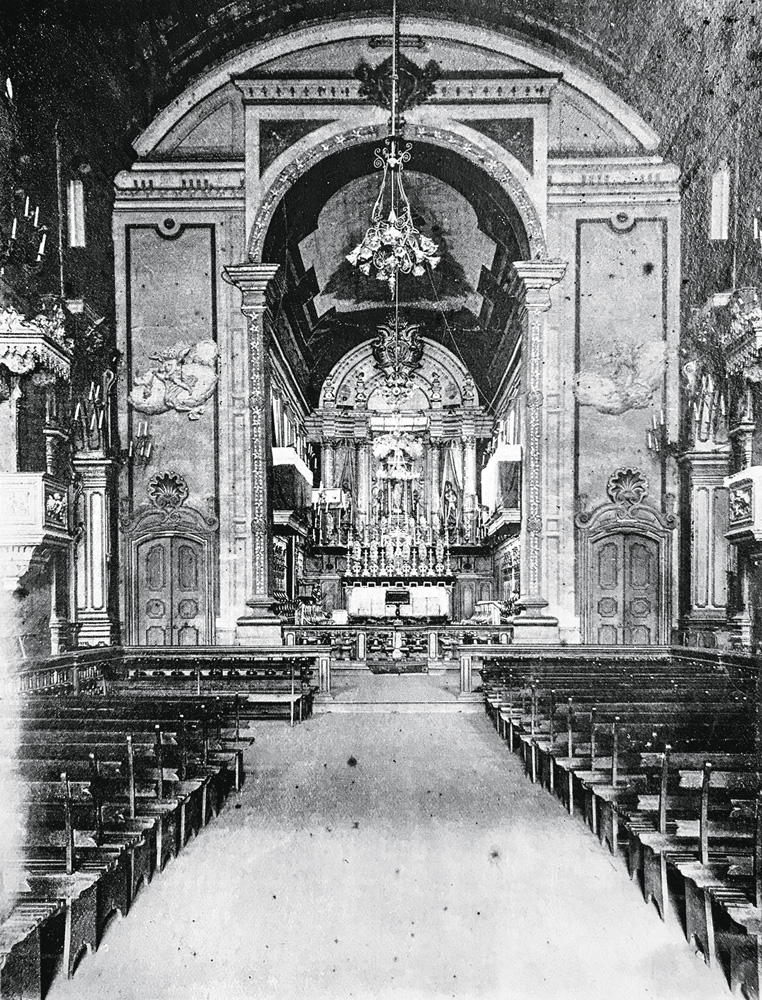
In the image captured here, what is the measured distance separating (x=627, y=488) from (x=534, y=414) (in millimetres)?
1975

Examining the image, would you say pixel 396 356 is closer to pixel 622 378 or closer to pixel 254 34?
pixel 622 378

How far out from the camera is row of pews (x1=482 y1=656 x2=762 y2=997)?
3.66 m

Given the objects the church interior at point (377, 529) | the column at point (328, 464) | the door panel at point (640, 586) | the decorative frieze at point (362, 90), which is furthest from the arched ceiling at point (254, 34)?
the column at point (328, 464)

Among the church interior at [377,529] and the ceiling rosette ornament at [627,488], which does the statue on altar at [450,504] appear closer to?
the church interior at [377,529]

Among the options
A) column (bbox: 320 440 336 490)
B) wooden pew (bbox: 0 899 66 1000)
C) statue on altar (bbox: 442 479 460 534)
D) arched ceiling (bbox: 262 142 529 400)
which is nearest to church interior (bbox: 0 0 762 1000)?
wooden pew (bbox: 0 899 66 1000)

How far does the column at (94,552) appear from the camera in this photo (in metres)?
13.6

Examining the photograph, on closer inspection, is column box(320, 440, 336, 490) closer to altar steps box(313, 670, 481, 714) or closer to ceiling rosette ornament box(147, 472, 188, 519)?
ceiling rosette ornament box(147, 472, 188, 519)

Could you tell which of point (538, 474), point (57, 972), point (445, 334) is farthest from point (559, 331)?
point (57, 972)

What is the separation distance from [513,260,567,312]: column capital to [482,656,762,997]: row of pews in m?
7.91

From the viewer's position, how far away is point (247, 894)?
14.9 ft

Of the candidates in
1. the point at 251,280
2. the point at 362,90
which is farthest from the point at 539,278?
the point at 251,280

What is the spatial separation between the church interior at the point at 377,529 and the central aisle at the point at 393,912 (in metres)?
0.03

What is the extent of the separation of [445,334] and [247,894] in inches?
798

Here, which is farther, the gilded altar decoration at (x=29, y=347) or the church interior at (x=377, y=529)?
the gilded altar decoration at (x=29, y=347)
